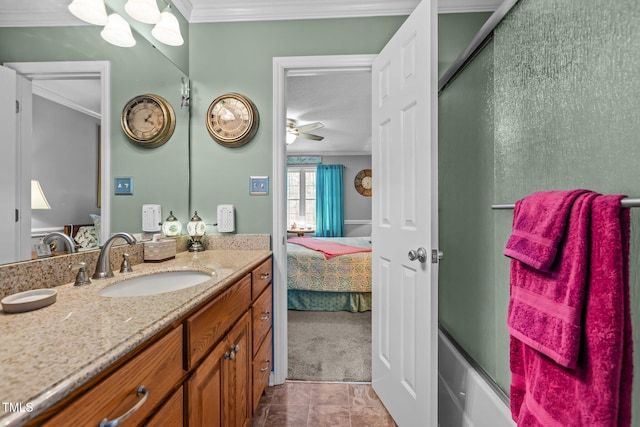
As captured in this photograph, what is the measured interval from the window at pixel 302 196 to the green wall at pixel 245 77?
462 centimetres

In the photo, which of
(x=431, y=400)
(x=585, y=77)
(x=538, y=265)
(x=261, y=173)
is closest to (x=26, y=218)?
(x=261, y=173)

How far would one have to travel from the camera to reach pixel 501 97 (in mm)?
1180

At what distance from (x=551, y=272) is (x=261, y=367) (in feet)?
4.58

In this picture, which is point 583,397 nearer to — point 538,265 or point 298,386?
point 538,265

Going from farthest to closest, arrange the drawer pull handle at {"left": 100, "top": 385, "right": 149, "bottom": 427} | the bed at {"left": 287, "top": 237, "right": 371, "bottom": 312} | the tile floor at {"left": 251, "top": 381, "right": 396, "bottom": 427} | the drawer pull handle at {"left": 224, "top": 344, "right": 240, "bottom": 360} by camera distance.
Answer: the bed at {"left": 287, "top": 237, "right": 371, "bottom": 312} < the tile floor at {"left": 251, "top": 381, "right": 396, "bottom": 427} < the drawer pull handle at {"left": 224, "top": 344, "right": 240, "bottom": 360} < the drawer pull handle at {"left": 100, "top": 385, "right": 149, "bottom": 427}

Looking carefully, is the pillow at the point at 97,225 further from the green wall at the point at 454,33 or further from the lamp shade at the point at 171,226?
the green wall at the point at 454,33

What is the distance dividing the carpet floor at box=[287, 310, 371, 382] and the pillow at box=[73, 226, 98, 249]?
4.80 ft

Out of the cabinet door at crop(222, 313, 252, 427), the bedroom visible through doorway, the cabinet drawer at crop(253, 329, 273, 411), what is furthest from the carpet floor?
the cabinet door at crop(222, 313, 252, 427)

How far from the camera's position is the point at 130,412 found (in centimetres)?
55

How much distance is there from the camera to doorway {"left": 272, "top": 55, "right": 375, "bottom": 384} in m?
1.85

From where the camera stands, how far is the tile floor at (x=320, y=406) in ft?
5.01

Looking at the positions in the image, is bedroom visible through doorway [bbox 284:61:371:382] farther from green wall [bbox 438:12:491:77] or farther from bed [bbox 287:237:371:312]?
green wall [bbox 438:12:491:77]

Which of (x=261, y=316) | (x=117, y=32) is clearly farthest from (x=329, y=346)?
(x=117, y=32)

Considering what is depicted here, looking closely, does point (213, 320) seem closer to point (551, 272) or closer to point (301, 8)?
point (551, 272)
